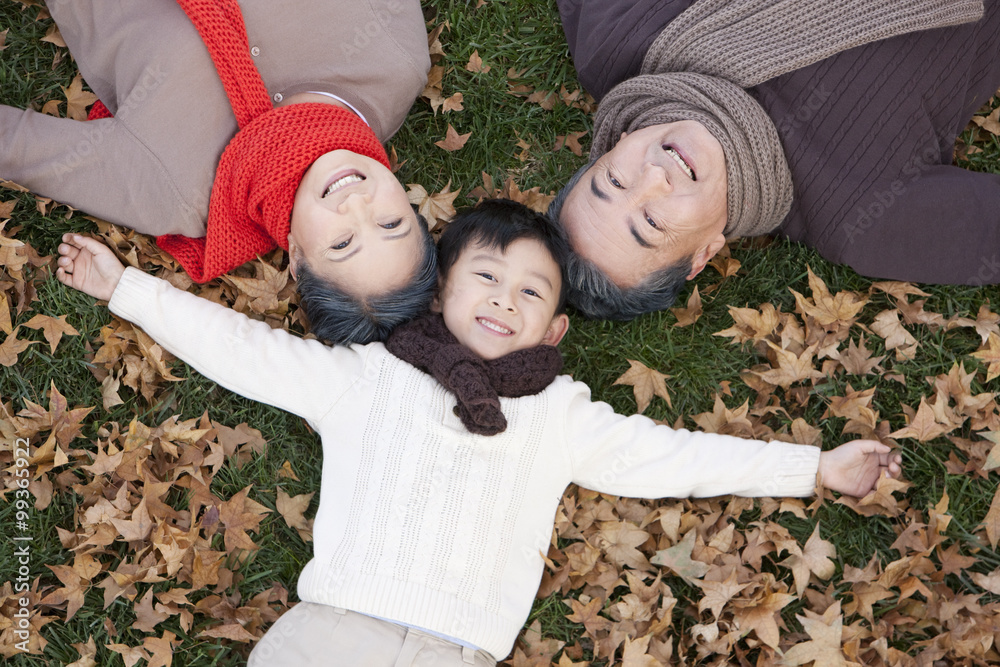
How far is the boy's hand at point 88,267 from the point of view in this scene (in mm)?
3797

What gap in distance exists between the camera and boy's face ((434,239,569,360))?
348 centimetres

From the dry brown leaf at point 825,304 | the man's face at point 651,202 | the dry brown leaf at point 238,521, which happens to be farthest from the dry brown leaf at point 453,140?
the dry brown leaf at point 238,521

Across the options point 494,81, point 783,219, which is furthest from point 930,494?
point 494,81

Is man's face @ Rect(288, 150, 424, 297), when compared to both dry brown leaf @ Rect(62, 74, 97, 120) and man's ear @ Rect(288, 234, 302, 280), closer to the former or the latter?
man's ear @ Rect(288, 234, 302, 280)

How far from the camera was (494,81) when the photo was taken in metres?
4.43

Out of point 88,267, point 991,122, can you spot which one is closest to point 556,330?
point 88,267

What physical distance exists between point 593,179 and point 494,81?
A: 3.76 feet

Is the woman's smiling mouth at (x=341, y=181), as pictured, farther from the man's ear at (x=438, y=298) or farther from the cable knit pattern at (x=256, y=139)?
the man's ear at (x=438, y=298)

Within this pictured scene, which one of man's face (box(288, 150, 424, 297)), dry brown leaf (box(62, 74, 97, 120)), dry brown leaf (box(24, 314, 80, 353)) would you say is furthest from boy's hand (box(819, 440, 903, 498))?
dry brown leaf (box(62, 74, 97, 120))

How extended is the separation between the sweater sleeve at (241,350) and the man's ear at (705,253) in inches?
67.0

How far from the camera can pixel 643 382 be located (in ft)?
13.0

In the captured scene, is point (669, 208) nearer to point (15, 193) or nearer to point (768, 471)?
point (768, 471)

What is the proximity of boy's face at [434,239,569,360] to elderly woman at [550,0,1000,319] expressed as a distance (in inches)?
10.4

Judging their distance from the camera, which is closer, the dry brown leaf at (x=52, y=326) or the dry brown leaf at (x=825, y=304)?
the dry brown leaf at (x=52, y=326)
